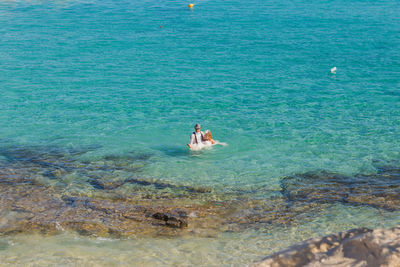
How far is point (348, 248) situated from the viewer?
483cm

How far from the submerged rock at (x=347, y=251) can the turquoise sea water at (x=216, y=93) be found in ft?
11.3

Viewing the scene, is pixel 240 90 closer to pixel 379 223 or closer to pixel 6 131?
pixel 6 131

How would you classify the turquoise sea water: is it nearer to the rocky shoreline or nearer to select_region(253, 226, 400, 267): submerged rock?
the rocky shoreline

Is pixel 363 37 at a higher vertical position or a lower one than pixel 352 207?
higher

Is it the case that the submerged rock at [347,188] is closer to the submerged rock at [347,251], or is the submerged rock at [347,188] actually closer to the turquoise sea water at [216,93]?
the turquoise sea water at [216,93]

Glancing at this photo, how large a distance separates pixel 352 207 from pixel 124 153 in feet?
26.1

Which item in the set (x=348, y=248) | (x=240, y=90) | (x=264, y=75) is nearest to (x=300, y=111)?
(x=240, y=90)

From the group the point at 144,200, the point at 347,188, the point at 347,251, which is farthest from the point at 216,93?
the point at 347,251

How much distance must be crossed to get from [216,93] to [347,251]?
17.5 meters

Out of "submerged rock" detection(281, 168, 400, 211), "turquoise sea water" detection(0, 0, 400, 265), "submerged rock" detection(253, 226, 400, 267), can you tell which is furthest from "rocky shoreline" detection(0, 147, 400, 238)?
"submerged rock" detection(253, 226, 400, 267)

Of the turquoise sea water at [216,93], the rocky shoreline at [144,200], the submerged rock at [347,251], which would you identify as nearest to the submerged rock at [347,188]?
the rocky shoreline at [144,200]

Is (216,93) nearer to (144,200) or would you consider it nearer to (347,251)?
(144,200)

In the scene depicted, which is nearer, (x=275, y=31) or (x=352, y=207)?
(x=352, y=207)

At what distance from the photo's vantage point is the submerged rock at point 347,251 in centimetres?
457
